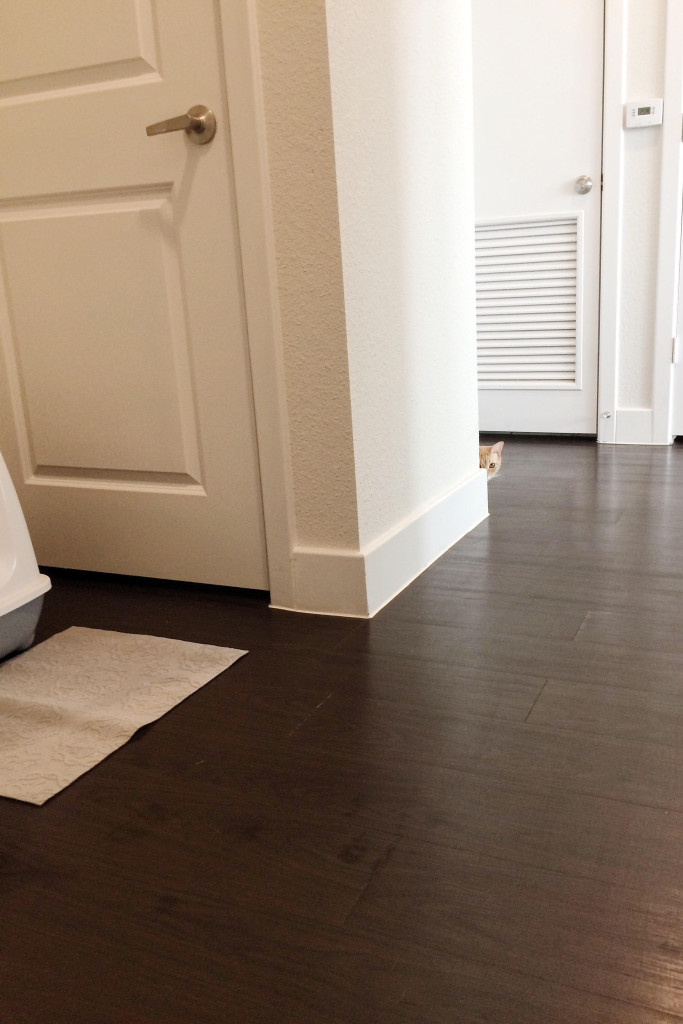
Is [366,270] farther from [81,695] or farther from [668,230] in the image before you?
[668,230]

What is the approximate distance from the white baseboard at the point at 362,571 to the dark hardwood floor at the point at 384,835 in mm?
36

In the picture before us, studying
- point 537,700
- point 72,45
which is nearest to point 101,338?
point 72,45

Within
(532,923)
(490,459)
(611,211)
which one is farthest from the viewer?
(611,211)

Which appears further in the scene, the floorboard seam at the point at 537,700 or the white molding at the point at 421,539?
the white molding at the point at 421,539

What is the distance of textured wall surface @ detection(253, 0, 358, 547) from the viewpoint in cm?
143

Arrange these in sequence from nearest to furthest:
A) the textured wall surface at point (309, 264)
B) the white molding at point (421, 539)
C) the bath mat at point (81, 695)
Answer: the bath mat at point (81, 695) → the textured wall surface at point (309, 264) → the white molding at point (421, 539)

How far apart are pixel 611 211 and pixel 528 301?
389 millimetres

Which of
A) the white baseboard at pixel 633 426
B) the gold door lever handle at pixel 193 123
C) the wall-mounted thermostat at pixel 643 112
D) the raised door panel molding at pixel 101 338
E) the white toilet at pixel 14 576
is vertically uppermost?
the wall-mounted thermostat at pixel 643 112

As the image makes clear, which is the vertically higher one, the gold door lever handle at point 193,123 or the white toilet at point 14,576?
the gold door lever handle at point 193,123

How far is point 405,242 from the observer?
1750mm

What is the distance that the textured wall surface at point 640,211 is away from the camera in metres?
2.68

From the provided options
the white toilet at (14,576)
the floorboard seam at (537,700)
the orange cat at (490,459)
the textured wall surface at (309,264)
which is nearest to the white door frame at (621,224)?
the orange cat at (490,459)

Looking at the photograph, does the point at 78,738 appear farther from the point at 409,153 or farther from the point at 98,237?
the point at 409,153

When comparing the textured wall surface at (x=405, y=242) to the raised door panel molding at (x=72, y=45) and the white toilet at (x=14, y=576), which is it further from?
the white toilet at (x=14, y=576)
